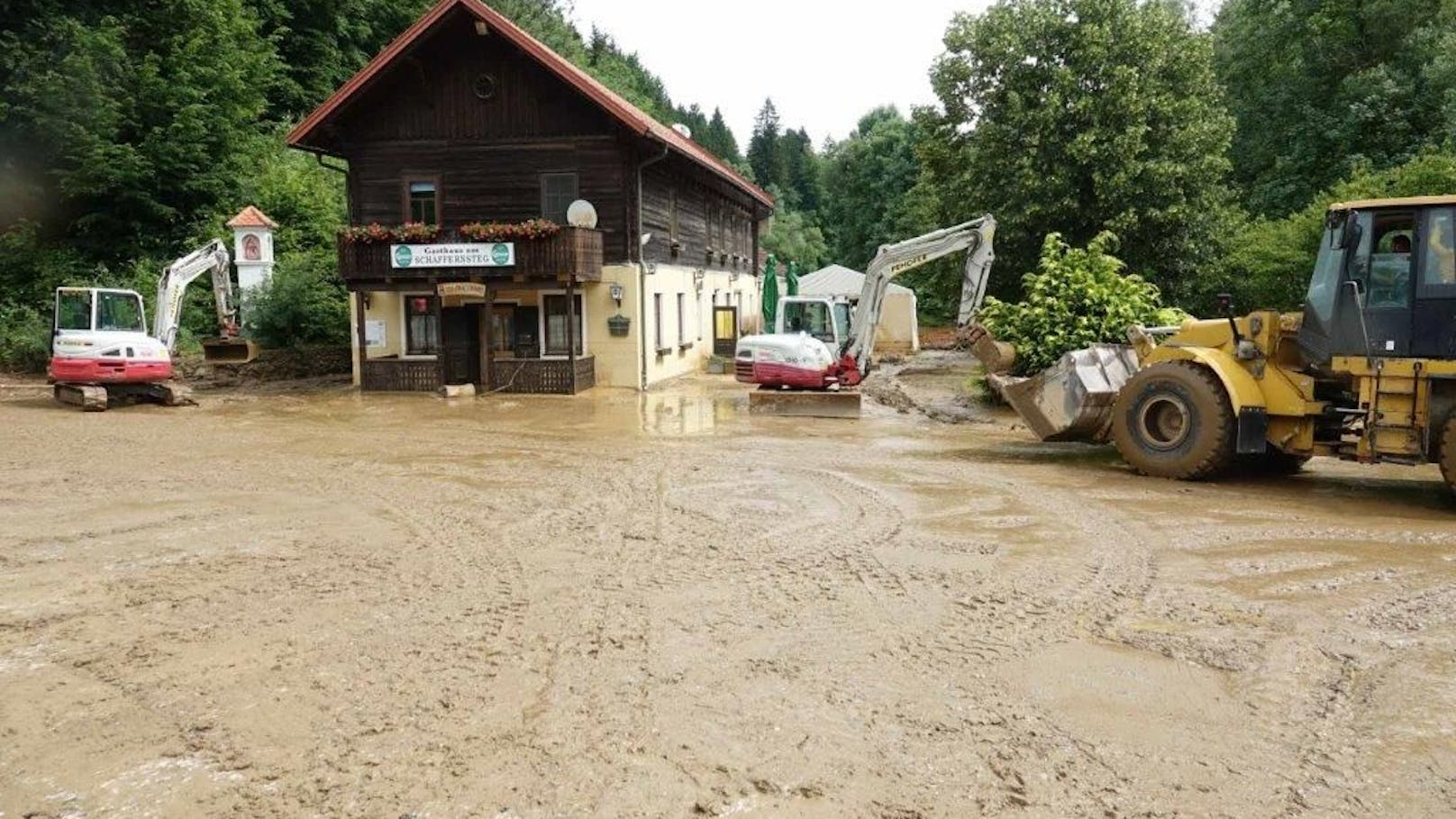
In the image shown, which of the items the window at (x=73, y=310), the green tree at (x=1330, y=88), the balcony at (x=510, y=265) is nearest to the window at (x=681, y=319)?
the balcony at (x=510, y=265)

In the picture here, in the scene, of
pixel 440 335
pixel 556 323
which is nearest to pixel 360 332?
pixel 440 335

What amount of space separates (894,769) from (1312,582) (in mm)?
4165

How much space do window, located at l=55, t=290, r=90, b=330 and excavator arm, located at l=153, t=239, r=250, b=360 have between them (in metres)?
1.55

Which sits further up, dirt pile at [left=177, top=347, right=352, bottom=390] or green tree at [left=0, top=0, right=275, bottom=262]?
green tree at [left=0, top=0, right=275, bottom=262]

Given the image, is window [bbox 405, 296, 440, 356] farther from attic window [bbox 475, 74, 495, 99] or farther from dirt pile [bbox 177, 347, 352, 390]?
attic window [bbox 475, 74, 495, 99]

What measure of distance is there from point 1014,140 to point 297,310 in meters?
17.7

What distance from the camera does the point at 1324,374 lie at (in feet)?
31.9

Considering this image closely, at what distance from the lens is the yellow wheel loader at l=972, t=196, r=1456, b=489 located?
29.3ft

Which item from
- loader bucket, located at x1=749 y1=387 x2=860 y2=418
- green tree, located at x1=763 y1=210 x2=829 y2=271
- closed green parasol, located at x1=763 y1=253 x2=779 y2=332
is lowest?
loader bucket, located at x1=749 y1=387 x2=860 y2=418

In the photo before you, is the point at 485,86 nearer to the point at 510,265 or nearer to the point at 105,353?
the point at 510,265

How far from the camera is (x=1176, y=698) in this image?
15.7 ft

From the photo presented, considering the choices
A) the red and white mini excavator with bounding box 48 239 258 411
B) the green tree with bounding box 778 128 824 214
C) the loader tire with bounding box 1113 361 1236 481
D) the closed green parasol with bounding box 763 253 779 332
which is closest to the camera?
the loader tire with bounding box 1113 361 1236 481

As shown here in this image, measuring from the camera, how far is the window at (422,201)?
2244 centimetres

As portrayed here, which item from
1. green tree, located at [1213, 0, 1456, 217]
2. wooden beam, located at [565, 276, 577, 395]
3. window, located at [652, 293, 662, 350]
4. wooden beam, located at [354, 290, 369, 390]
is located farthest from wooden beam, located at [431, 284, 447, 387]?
green tree, located at [1213, 0, 1456, 217]
